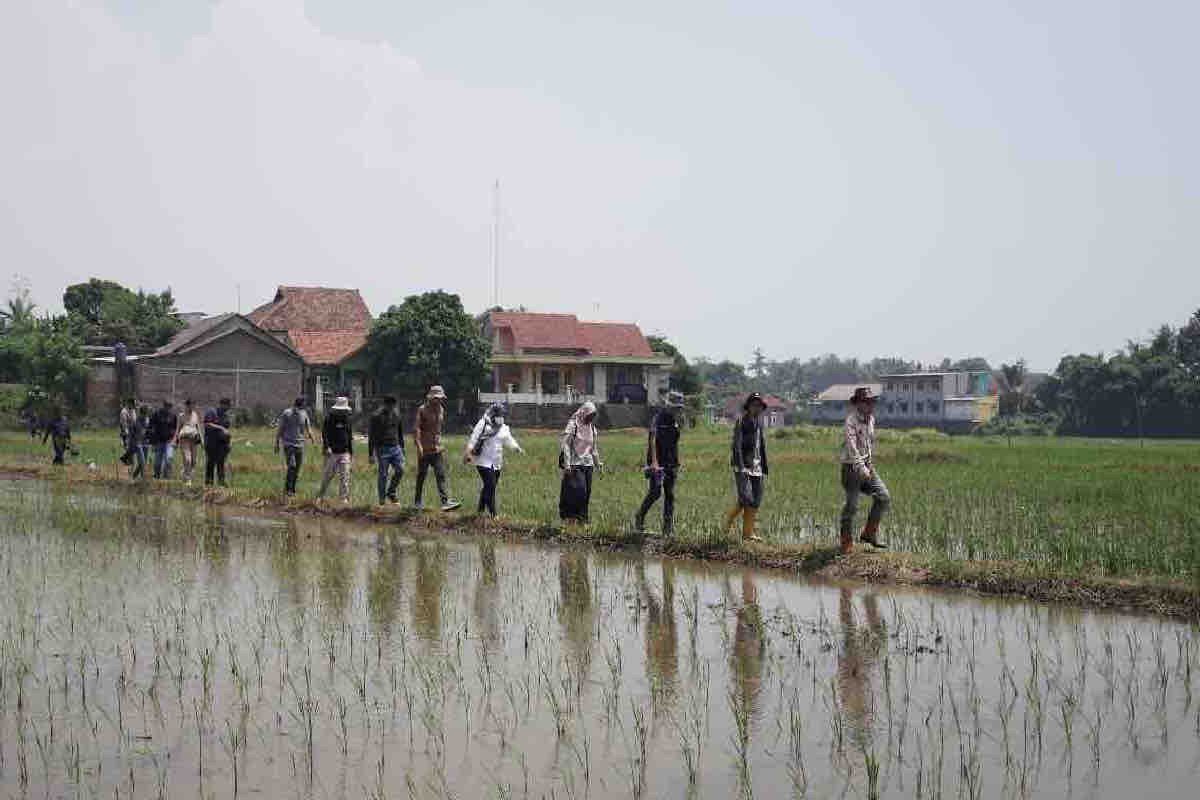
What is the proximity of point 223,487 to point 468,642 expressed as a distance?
10.7 metres

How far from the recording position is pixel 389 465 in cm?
1439

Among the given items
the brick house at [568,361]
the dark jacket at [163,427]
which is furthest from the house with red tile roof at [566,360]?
the dark jacket at [163,427]

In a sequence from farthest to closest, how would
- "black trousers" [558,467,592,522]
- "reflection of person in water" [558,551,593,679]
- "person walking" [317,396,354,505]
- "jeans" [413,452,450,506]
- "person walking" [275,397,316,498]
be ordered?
"person walking" [275,397,316,498], "person walking" [317,396,354,505], "jeans" [413,452,450,506], "black trousers" [558,467,592,522], "reflection of person in water" [558,551,593,679]

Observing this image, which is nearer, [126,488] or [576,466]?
[576,466]

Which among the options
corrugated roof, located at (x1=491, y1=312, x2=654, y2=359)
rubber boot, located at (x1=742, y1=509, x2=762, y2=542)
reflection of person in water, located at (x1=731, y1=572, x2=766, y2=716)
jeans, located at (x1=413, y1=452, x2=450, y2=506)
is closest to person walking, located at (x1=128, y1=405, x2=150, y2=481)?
jeans, located at (x1=413, y1=452, x2=450, y2=506)

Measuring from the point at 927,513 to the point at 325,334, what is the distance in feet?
125

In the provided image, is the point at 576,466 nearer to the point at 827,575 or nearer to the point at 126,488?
the point at 827,575

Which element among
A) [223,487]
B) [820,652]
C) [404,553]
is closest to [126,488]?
[223,487]

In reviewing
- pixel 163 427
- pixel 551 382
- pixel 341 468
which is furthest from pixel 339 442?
pixel 551 382

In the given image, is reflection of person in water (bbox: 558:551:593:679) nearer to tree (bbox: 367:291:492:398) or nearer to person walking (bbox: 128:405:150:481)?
person walking (bbox: 128:405:150:481)

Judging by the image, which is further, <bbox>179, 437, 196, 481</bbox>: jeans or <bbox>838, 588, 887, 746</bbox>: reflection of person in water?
<bbox>179, 437, 196, 481</bbox>: jeans

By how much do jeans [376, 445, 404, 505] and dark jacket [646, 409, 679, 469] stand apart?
4052 mm

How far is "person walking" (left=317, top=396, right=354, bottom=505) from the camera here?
1413 cm

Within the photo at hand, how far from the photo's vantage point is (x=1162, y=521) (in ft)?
42.0
